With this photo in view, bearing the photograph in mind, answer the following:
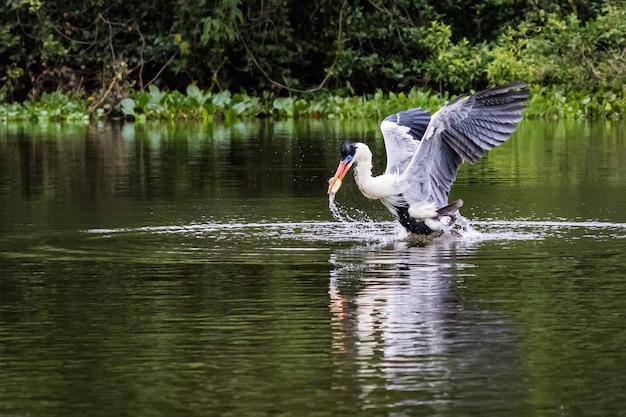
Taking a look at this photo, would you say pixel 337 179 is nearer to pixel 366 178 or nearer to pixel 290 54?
pixel 366 178

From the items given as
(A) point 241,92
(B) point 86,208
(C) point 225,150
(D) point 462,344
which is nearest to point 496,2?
(A) point 241,92

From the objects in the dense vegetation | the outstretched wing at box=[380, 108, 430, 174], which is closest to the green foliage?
the dense vegetation

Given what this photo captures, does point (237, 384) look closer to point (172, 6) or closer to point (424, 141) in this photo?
point (424, 141)

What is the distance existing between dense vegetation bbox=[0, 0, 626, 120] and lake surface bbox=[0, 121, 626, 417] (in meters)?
12.8

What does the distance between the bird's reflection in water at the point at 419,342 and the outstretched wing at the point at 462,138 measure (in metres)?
1.49

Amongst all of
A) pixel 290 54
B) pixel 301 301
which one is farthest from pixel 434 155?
pixel 290 54

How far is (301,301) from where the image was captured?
7.78 meters

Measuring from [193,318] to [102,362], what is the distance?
106cm

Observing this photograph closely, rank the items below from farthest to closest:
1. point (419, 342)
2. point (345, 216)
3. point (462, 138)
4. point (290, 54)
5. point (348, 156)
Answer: point (290, 54) → point (345, 216) → point (462, 138) → point (348, 156) → point (419, 342)

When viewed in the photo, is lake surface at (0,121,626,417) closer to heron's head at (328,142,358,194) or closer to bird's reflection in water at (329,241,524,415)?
bird's reflection in water at (329,241,524,415)

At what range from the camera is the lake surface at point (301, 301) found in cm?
575

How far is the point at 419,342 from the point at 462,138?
436 centimetres

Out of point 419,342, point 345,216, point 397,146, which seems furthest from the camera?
point 345,216

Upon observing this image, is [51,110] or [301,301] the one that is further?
[51,110]
